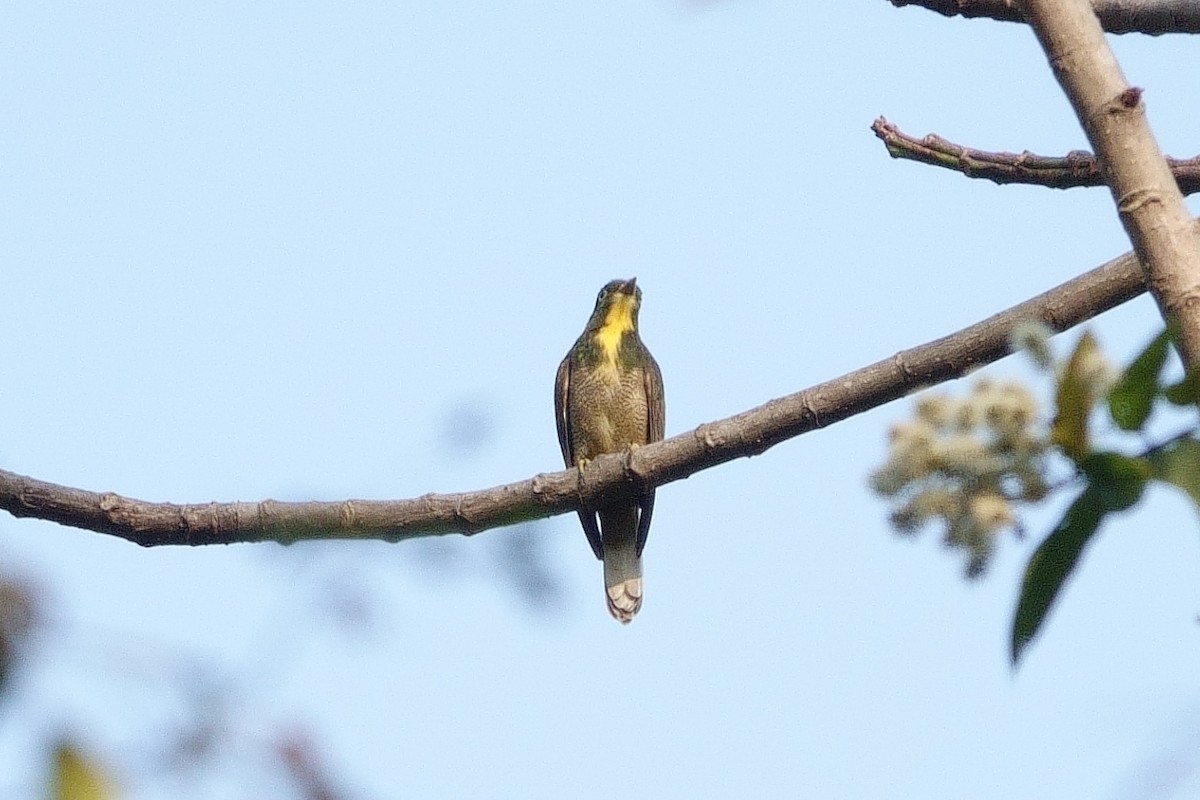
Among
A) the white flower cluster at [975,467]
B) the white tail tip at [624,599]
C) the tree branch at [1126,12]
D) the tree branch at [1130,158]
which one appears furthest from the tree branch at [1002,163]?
the white tail tip at [624,599]

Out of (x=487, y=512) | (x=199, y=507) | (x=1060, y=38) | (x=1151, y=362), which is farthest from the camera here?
(x=487, y=512)

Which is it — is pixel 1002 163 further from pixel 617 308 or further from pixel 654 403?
pixel 617 308

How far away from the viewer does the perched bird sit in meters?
6.98

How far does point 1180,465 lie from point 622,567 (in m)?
6.00

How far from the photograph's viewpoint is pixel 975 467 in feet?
3.79

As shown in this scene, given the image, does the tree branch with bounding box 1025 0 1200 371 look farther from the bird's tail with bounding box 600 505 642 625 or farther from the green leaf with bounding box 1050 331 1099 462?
the bird's tail with bounding box 600 505 642 625

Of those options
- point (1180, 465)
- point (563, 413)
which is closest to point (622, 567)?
point (563, 413)

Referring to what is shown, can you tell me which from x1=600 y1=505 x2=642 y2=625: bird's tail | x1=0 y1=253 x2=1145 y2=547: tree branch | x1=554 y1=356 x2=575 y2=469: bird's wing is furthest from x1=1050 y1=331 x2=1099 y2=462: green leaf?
x1=554 y1=356 x2=575 y2=469: bird's wing

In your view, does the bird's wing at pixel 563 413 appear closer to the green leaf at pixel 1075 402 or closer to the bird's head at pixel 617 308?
the bird's head at pixel 617 308

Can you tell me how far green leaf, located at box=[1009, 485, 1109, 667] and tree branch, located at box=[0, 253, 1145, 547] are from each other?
203 cm

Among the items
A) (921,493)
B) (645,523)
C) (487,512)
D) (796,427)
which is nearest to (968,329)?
(796,427)

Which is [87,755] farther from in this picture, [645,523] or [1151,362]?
[645,523]

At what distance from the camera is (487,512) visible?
364 centimetres

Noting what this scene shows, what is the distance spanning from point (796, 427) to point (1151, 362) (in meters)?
2.33
